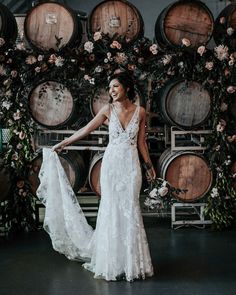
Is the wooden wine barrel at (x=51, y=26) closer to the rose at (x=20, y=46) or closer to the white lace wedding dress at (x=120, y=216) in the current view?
the rose at (x=20, y=46)

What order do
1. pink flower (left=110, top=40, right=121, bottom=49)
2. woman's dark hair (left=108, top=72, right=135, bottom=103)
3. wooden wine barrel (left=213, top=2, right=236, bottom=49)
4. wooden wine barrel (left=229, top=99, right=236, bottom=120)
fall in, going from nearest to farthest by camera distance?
woman's dark hair (left=108, top=72, right=135, bottom=103)
pink flower (left=110, top=40, right=121, bottom=49)
wooden wine barrel (left=213, top=2, right=236, bottom=49)
wooden wine barrel (left=229, top=99, right=236, bottom=120)

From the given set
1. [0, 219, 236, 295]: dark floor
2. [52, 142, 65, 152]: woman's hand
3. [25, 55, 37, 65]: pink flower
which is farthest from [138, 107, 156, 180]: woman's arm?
[25, 55, 37, 65]: pink flower

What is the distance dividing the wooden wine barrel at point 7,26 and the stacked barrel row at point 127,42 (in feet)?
0.03

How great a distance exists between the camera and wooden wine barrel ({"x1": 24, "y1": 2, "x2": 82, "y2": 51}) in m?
4.91

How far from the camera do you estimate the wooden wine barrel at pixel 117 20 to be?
195 inches

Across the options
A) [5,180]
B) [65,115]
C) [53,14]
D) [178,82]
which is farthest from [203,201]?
[53,14]

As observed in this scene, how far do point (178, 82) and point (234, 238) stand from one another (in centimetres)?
171

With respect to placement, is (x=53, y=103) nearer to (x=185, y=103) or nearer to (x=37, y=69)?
(x=37, y=69)

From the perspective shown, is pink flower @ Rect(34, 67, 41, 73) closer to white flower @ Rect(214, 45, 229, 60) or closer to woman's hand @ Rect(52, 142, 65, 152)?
woman's hand @ Rect(52, 142, 65, 152)

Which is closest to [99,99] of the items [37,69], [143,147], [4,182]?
[37,69]

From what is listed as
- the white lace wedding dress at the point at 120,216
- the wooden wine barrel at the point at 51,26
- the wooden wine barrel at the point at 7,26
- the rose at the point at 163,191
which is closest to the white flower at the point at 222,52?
the wooden wine barrel at the point at 51,26

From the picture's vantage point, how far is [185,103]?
5.02 meters

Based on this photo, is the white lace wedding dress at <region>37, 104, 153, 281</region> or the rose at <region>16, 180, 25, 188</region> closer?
the white lace wedding dress at <region>37, 104, 153, 281</region>

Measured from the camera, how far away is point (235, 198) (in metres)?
5.23
